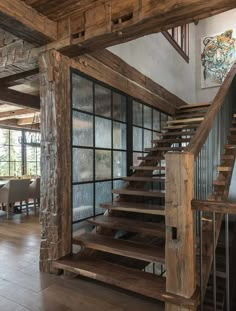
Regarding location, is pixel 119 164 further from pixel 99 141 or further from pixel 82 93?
pixel 82 93

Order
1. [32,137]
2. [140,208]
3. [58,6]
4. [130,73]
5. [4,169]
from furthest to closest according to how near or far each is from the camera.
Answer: [4,169] → [32,137] → [130,73] → [140,208] → [58,6]

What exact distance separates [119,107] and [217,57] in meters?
4.52

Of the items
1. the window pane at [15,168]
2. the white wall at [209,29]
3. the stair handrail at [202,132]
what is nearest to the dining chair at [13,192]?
the window pane at [15,168]

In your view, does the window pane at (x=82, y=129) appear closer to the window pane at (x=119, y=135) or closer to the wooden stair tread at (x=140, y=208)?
the window pane at (x=119, y=135)

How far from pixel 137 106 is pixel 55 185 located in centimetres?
214

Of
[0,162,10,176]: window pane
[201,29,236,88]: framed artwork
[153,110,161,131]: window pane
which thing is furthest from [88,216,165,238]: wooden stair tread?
[0,162,10,176]: window pane

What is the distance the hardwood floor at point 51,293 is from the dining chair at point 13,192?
2547 millimetres

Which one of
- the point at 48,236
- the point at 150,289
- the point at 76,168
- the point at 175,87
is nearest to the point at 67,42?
the point at 76,168

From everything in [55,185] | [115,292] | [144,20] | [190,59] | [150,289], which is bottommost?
Answer: [115,292]

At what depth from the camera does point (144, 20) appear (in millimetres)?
2002

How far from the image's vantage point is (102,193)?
3318 millimetres

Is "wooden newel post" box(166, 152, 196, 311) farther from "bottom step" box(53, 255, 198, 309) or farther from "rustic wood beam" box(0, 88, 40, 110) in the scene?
"rustic wood beam" box(0, 88, 40, 110)

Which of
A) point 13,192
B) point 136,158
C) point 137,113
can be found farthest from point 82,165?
point 13,192

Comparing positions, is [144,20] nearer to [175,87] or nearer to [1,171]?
[175,87]
